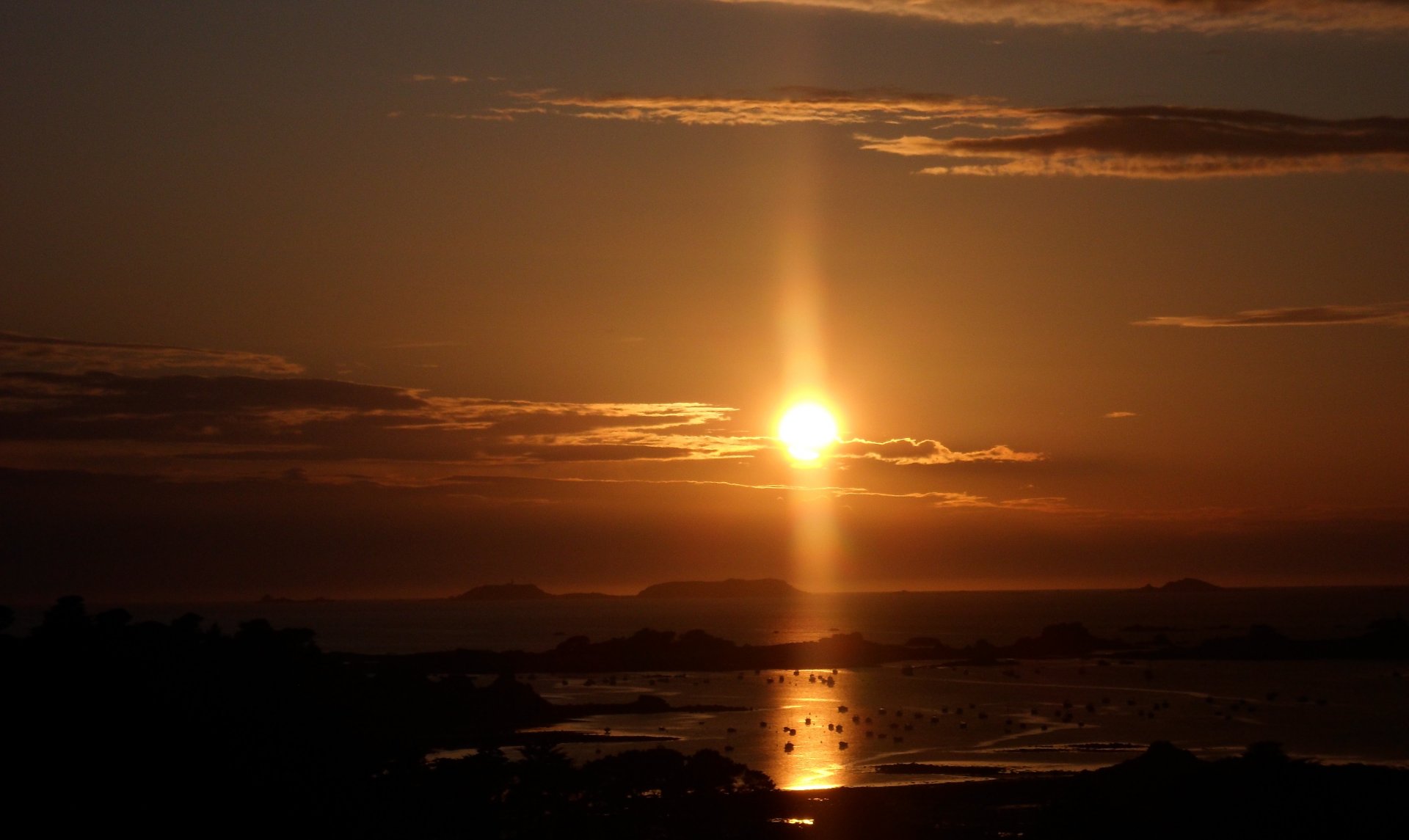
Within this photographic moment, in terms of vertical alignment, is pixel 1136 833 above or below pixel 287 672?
below

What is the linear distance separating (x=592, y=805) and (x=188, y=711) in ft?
43.3

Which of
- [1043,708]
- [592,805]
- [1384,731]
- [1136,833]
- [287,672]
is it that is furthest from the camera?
[1043,708]

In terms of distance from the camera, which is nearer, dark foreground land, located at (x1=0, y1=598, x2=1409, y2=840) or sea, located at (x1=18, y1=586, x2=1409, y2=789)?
dark foreground land, located at (x1=0, y1=598, x2=1409, y2=840)

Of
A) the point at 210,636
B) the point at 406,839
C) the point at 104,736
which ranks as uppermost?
the point at 210,636

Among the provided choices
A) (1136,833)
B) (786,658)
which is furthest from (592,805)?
(786,658)

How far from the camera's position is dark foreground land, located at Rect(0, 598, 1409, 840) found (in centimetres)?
3456

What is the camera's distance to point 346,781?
38.1 meters

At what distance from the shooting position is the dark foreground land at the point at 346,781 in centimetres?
3456

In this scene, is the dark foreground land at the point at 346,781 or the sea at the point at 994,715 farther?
the sea at the point at 994,715

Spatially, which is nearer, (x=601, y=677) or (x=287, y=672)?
(x=287, y=672)

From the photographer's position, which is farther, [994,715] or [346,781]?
[994,715]

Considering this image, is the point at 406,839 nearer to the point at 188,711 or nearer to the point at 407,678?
the point at 188,711

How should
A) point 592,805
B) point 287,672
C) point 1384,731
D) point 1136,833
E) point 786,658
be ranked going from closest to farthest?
1. point 1136,833
2. point 592,805
3. point 287,672
4. point 1384,731
5. point 786,658

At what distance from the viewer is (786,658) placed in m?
165
